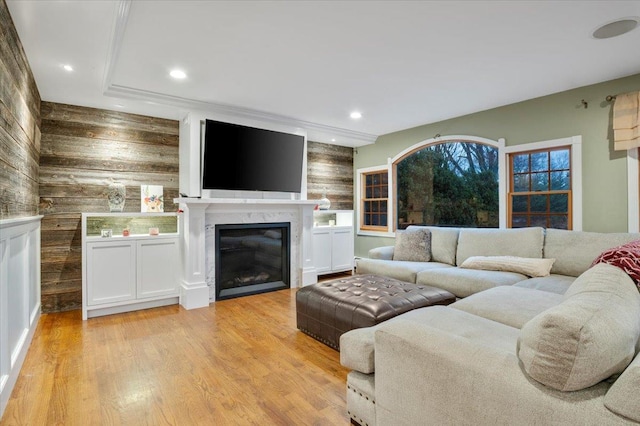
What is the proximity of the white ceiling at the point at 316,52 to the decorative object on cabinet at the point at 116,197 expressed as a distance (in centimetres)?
94

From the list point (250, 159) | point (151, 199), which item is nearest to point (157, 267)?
point (151, 199)

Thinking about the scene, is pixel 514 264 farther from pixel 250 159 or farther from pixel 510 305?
pixel 250 159

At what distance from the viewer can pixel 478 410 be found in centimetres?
112

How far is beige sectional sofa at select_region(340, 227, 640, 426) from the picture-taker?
0.94 metres

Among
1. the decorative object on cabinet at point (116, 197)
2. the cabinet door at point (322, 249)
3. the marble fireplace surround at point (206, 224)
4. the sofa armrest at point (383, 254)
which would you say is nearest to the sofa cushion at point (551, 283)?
the sofa armrest at point (383, 254)

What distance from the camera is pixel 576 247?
10.4 ft

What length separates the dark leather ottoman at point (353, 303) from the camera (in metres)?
2.49

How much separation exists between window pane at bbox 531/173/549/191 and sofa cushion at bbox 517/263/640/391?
335cm

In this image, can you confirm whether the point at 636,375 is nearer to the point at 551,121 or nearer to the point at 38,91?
the point at 551,121

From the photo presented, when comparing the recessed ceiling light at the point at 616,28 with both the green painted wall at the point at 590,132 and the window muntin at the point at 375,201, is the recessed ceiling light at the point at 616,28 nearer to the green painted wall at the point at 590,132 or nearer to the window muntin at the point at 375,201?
the green painted wall at the point at 590,132

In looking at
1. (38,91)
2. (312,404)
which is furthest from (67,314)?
(312,404)

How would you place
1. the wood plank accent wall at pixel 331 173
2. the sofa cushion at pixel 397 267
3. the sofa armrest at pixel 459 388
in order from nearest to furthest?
the sofa armrest at pixel 459 388 < the sofa cushion at pixel 397 267 < the wood plank accent wall at pixel 331 173

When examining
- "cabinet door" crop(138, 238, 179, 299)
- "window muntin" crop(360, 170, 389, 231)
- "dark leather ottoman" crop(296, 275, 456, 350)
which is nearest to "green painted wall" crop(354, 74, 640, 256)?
"dark leather ottoman" crop(296, 275, 456, 350)

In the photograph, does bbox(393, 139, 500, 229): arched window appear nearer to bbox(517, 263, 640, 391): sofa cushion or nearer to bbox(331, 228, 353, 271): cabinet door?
bbox(331, 228, 353, 271): cabinet door
